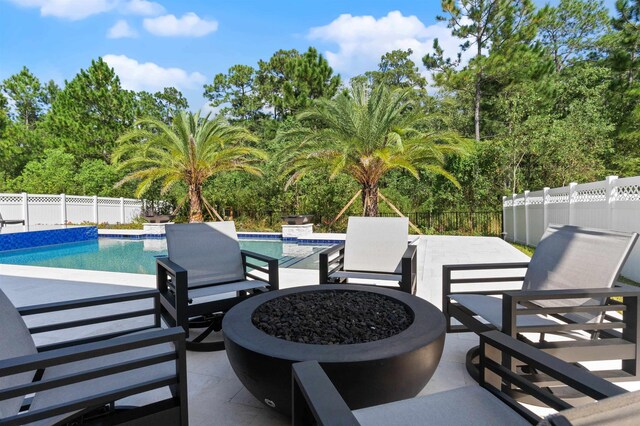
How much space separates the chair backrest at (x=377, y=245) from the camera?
4387 mm

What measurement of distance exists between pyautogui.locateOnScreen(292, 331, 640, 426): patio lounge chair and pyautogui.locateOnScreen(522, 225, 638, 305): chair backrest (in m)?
1.27

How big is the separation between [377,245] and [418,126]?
1550 cm

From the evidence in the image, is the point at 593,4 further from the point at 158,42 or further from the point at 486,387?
the point at 158,42

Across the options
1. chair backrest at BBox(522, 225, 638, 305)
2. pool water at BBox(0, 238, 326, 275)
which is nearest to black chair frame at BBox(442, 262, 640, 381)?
chair backrest at BBox(522, 225, 638, 305)

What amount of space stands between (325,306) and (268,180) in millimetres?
12707

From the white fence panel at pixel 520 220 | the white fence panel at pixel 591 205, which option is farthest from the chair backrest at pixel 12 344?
the white fence panel at pixel 520 220

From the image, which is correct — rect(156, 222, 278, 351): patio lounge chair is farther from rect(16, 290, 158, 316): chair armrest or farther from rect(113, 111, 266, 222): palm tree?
rect(113, 111, 266, 222): palm tree

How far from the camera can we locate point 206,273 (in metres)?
3.59

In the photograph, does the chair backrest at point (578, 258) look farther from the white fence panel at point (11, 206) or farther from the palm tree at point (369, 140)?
the white fence panel at point (11, 206)

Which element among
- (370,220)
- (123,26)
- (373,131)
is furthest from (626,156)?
(123,26)

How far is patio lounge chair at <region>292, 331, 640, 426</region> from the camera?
41.8 inches

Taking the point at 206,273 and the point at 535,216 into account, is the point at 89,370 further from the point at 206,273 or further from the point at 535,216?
the point at 535,216

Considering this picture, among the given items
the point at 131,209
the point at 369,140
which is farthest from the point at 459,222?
the point at 131,209

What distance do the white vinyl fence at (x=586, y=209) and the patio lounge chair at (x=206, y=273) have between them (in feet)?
17.9
